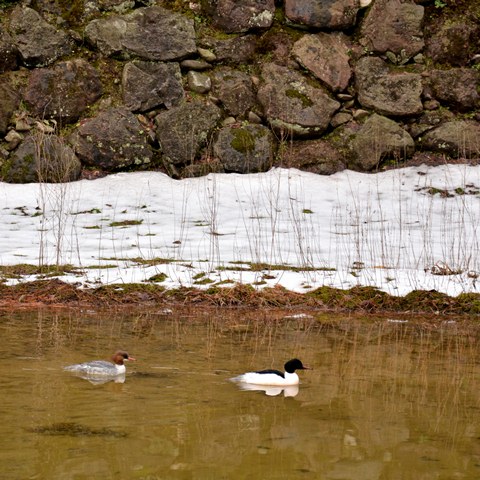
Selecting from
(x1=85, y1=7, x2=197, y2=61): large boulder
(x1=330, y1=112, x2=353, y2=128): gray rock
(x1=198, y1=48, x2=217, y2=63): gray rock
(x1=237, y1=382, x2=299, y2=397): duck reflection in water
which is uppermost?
(x1=85, y1=7, x2=197, y2=61): large boulder

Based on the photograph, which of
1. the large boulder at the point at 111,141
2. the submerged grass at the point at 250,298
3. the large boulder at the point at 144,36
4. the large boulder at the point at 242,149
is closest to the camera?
the submerged grass at the point at 250,298

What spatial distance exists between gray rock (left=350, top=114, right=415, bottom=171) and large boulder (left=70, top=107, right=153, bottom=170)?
3.81 m

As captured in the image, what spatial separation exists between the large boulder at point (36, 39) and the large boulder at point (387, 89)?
552cm

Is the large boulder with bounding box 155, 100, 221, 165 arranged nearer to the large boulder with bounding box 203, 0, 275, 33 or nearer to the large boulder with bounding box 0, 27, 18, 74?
the large boulder with bounding box 203, 0, 275, 33

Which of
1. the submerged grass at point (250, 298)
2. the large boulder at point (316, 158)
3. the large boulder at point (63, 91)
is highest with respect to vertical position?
the large boulder at point (63, 91)

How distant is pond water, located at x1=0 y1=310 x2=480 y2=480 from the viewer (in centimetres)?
431

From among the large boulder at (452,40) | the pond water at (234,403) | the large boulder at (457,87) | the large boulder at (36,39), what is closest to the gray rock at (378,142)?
the large boulder at (457,87)

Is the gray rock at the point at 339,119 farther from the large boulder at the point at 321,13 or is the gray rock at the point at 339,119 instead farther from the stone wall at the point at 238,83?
the large boulder at the point at 321,13

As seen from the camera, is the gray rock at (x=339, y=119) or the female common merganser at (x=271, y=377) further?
the gray rock at (x=339, y=119)

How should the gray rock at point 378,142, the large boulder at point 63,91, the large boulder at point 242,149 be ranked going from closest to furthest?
the large boulder at point 242,149
the gray rock at point 378,142
the large boulder at point 63,91

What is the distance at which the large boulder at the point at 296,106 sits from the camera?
15.2 meters

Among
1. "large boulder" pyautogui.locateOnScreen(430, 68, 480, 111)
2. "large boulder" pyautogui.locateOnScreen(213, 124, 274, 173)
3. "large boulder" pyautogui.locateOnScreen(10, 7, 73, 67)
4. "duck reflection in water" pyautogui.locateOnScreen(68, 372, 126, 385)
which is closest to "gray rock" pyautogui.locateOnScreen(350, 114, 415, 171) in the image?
"large boulder" pyautogui.locateOnScreen(430, 68, 480, 111)

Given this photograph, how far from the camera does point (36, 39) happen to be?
15.4 meters

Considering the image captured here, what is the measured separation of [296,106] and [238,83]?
3.81 ft
